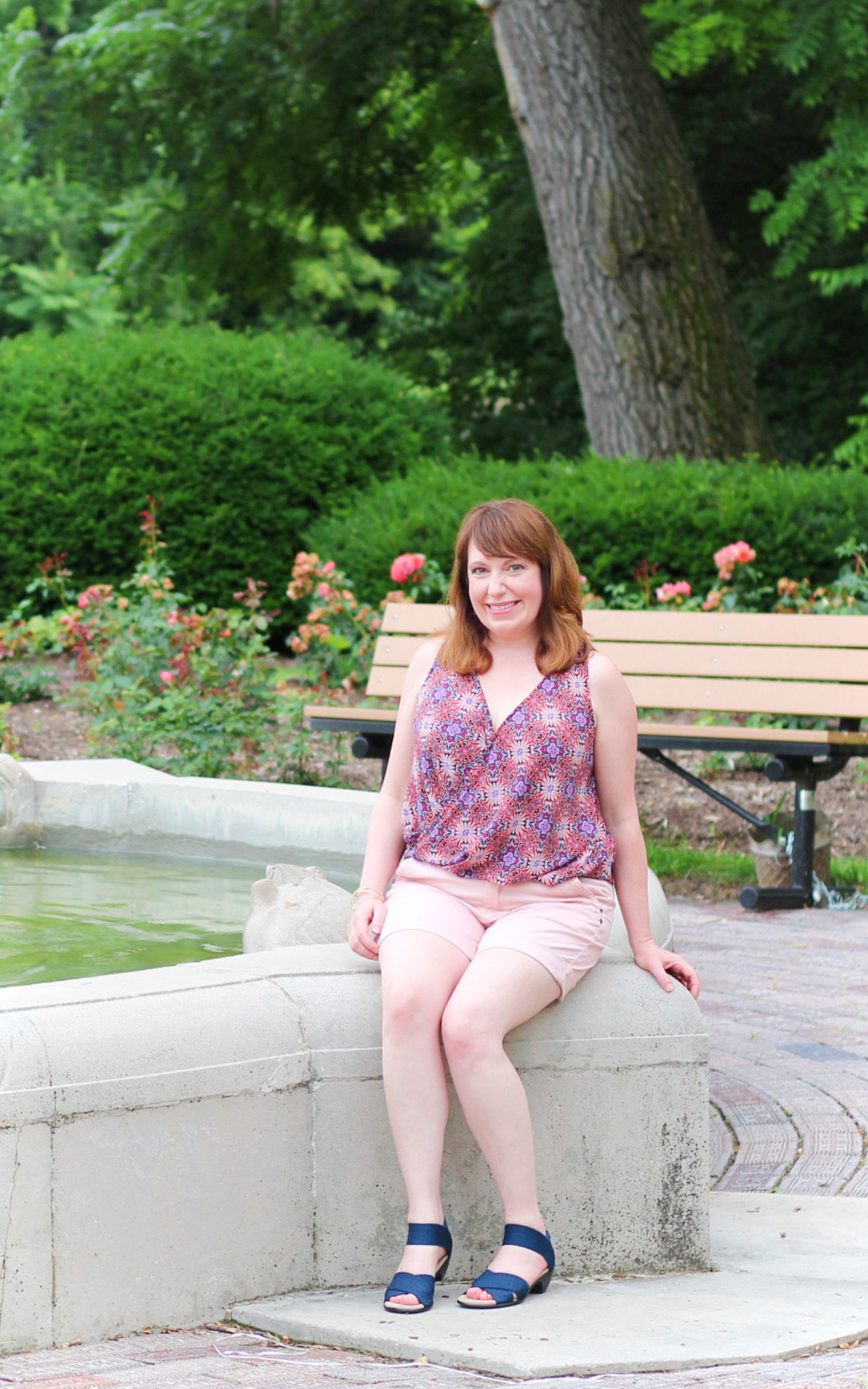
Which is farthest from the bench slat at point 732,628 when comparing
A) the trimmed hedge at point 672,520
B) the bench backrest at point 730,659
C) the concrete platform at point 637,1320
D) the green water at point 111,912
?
the concrete platform at point 637,1320

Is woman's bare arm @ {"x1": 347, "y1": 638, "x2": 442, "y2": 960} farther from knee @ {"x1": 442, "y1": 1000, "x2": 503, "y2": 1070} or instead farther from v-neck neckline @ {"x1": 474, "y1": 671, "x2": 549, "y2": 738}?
knee @ {"x1": 442, "y1": 1000, "x2": 503, "y2": 1070}

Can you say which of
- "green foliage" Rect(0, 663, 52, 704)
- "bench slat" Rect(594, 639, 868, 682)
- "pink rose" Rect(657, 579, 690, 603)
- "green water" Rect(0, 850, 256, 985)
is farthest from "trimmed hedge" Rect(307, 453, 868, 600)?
"green water" Rect(0, 850, 256, 985)

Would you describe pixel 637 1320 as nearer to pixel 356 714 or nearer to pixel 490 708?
pixel 490 708

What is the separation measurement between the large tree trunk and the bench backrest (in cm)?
420

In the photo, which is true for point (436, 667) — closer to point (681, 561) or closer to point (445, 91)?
point (681, 561)

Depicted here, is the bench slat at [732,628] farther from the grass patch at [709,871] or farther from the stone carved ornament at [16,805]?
the stone carved ornament at [16,805]

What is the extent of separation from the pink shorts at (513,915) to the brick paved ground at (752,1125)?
28.5 inches

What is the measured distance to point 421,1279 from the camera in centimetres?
260

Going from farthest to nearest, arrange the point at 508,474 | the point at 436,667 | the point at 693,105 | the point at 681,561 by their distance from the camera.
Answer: the point at 693,105 < the point at 508,474 < the point at 681,561 < the point at 436,667

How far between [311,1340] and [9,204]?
27045 mm

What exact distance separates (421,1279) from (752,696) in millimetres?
3844

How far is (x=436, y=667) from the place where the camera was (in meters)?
3.16

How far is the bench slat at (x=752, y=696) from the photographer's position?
586cm

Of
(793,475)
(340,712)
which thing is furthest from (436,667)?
(793,475)
